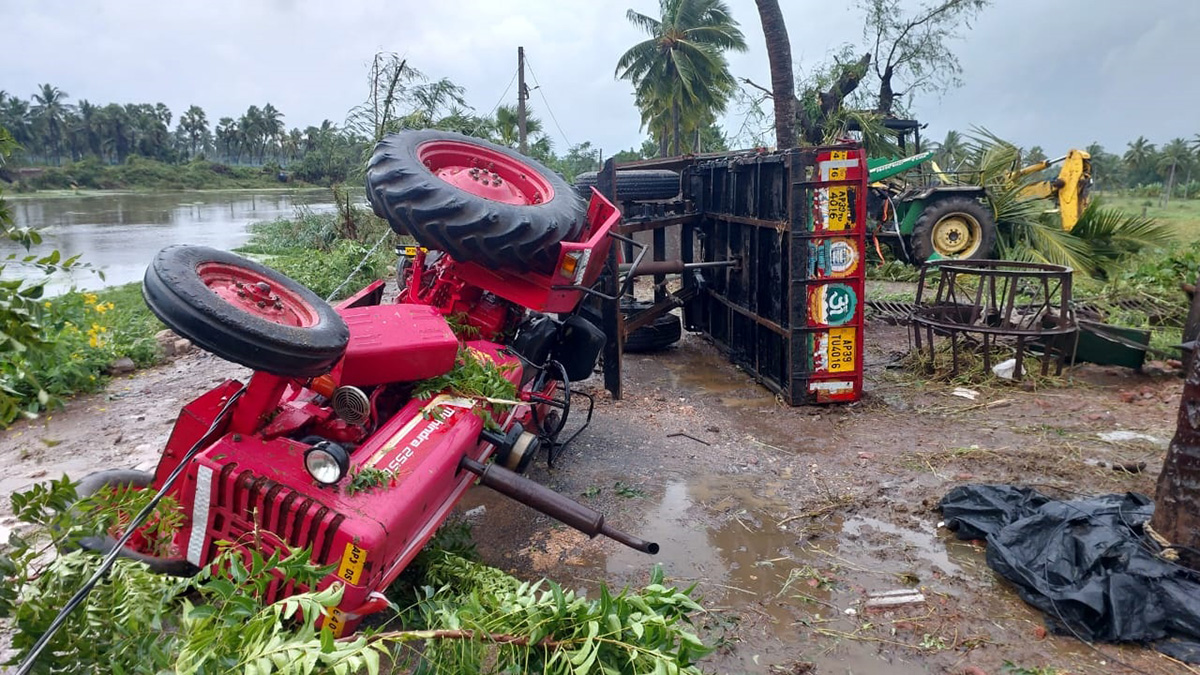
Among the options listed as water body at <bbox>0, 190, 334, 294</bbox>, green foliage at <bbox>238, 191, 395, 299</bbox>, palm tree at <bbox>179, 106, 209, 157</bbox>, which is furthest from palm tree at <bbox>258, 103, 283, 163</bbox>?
green foliage at <bbox>238, 191, 395, 299</bbox>

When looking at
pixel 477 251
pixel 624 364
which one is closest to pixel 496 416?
pixel 477 251

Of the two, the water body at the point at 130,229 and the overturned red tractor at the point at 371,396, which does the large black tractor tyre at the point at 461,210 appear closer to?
the overturned red tractor at the point at 371,396

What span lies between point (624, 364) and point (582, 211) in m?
3.81

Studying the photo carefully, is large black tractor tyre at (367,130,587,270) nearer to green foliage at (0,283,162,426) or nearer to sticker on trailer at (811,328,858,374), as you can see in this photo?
green foliage at (0,283,162,426)

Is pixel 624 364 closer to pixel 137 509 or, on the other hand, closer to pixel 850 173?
pixel 850 173

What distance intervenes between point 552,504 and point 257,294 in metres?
1.47

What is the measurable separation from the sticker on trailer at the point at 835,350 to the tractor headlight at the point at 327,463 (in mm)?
Result: 4665

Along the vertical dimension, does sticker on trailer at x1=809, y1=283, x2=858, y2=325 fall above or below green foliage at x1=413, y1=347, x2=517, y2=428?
above

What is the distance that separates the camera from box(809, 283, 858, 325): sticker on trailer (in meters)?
6.43

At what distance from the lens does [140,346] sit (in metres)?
7.95

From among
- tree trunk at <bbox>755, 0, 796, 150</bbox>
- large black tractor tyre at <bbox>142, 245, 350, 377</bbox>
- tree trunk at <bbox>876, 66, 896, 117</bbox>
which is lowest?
large black tractor tyre at <bbox>142, 245, 350, 377</bbox>

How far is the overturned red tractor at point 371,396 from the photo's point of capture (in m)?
2.69

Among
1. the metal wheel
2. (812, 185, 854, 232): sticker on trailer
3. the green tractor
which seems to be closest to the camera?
(812, 185, 854, 232): sticker on trailer

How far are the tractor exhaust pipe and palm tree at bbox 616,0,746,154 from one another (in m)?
29.5
